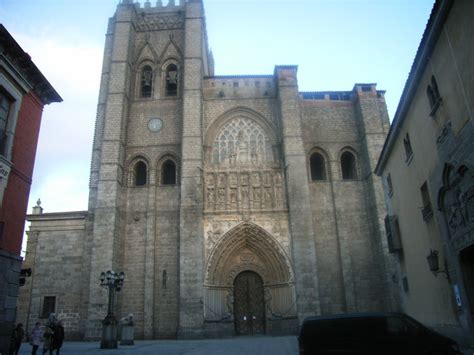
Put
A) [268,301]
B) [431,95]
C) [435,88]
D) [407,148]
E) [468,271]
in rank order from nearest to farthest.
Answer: [468,271]
[435,88]
[431,95]
[407,148]
[268,301]

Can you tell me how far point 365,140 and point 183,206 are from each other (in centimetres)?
941

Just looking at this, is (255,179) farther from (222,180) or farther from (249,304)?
(249,304)

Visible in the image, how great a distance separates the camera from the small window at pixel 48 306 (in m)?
17.6

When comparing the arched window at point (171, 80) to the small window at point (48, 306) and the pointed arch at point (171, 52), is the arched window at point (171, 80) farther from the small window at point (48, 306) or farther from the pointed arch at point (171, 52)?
the small window at point (48, 306)

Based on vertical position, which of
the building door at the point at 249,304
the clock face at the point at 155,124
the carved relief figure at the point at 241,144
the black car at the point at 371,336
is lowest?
the black car at the point at 371,336

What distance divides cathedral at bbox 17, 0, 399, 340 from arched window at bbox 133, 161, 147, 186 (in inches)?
Answer: 2.5

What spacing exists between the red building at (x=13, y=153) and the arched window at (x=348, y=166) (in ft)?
48.9

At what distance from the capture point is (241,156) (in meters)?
20.2

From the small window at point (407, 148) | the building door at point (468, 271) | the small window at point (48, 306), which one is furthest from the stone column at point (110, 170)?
the building door at point (468, 271)

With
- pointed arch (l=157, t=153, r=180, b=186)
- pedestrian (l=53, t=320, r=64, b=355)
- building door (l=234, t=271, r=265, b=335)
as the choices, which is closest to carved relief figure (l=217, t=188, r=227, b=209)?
pointed arch (l=157, t=153, r=180, b=186)

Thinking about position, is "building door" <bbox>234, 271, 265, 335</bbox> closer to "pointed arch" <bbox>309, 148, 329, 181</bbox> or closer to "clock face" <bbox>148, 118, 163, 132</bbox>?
"pointed arch" <bbox>309, 148, 329, 181</bbox>

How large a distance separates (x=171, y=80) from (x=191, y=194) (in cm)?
771

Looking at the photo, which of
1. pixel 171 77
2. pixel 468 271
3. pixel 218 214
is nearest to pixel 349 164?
pixel 218 214

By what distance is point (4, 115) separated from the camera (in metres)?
9.73
